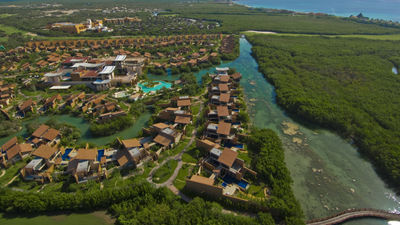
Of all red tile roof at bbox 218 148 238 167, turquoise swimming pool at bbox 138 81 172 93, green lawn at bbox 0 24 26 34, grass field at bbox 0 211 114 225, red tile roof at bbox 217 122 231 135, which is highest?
green lawn at bbox 0 24 26 34

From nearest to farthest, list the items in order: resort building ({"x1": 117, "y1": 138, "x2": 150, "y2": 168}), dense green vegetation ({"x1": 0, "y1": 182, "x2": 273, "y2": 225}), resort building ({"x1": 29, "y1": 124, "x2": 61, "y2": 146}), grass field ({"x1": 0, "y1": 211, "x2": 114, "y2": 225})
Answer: dense green vegetation ({"x1": 0, "y1": 182, "x2": 273, "y2": 225}) < grass field ({"x1": 0, "y1": 211, "x2": 114, "y2": 225}) < resort building ({"x1": 117, "y1": 138, "x2": 150, "y2": 168}) < resort building ({"x1": 29, "y1": 124, "x2": 61, "y2": 146})

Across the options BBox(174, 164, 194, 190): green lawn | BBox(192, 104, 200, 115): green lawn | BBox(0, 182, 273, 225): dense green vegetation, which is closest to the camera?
BBox(0, 182, 273, 225): dense green vegetation

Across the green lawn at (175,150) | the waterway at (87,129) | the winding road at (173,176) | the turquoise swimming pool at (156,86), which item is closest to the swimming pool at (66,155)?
the waterway at (87,129)

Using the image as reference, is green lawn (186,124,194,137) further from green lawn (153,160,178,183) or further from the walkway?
the walkway

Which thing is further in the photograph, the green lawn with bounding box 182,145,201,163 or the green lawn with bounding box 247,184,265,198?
the green lawn with bounding box 182,145,201,163

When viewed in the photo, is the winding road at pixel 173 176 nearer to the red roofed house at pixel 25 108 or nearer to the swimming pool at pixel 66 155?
the swimming pool at pixel 66 155

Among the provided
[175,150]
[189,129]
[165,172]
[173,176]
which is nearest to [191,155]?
[175,150]

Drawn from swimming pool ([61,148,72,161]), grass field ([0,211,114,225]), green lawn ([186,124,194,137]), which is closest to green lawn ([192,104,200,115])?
green lawn ([186,124,194,137])
